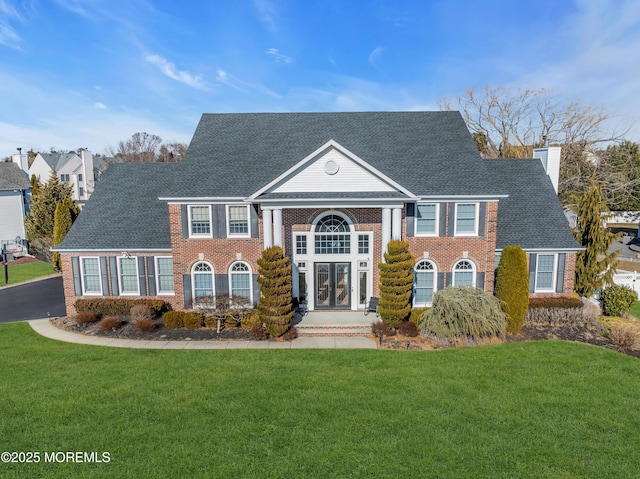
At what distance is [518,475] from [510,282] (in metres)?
10.8

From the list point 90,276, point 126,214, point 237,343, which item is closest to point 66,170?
point 126,214

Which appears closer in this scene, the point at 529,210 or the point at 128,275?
the point at 128,275

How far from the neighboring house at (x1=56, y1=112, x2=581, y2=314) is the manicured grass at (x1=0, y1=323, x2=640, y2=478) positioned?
524 centimetres

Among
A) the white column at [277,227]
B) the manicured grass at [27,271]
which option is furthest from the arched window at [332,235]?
the manicured grass at [27,271]

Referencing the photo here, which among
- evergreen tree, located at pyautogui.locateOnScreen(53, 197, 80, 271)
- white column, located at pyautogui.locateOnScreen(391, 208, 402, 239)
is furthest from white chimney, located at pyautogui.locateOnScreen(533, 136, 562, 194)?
evergreen tree, located at pyautogui.locateOnScreen(53, 197, 80, 271)

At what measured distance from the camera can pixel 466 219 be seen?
60.5 ft

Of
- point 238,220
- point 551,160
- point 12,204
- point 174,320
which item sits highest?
point 551,160

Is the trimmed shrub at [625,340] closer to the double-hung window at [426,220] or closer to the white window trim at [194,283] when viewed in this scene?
the double-hung window at [426,220]

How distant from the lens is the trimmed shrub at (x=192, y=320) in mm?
17359

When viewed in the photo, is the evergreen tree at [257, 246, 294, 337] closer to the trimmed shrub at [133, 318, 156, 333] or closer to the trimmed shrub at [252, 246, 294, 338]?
the trimmed shrub at [252, 246, 294, 338]

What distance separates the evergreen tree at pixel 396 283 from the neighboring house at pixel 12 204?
137 ft

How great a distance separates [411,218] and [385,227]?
1.68m

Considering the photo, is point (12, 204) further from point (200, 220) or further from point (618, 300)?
point (618, 300)

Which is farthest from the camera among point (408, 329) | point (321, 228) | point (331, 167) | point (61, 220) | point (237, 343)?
point (61, 220)
